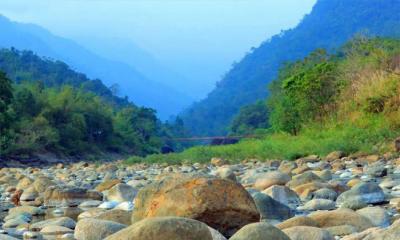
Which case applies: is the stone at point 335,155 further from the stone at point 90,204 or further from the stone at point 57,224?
the stone at point 57,224

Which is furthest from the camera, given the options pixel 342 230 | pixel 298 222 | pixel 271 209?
pixel 271 209

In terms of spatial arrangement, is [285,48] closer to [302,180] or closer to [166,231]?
[302,180]

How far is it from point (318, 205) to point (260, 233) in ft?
9.13

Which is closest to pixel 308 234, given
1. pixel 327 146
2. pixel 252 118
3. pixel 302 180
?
pixel 302 180

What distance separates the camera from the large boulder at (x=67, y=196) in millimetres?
8891

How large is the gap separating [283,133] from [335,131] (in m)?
9.96

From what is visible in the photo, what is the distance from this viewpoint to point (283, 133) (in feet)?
99.5

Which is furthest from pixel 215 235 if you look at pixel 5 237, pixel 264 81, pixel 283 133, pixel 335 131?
pixel 264 81

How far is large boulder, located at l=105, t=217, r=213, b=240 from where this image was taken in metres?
3.93

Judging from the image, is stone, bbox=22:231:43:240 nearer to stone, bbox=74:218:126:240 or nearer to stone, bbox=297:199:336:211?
stone, bbox=74:218:126:240

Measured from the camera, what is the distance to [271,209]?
21.1 ft

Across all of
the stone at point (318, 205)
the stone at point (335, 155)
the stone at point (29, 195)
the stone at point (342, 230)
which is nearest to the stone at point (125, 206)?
the stone at point (318, 205)

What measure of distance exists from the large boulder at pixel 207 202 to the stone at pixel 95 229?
1.14 ft

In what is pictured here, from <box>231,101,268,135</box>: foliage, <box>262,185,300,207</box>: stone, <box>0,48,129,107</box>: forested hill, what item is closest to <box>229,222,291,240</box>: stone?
<box>262,185,300,207</box>: stone
